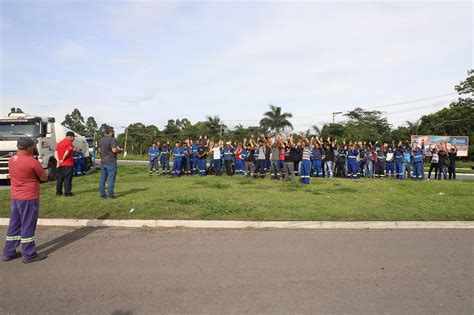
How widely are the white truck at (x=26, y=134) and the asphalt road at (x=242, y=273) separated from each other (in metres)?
9.06

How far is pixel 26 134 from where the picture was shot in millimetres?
14125

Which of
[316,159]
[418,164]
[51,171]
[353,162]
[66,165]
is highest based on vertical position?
[66,165]

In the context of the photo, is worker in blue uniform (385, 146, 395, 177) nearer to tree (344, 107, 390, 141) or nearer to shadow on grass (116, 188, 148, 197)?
shadow on grass (116, 188, 148, 197)

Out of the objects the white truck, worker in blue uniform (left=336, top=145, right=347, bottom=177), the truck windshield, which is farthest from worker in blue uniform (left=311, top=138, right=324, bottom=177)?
the truck windshield

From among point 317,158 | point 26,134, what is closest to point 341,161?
point 317,158

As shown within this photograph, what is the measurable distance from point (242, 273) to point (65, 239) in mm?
3731

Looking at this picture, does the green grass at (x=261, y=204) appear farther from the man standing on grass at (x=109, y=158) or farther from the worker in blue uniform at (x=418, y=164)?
the worker in blue uniform at (x=418, y=164)

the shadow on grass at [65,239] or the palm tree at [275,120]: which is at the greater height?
the palm tree at [275,120]

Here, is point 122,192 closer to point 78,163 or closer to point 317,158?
point 317,158

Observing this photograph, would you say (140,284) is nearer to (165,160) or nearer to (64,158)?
(64,158)

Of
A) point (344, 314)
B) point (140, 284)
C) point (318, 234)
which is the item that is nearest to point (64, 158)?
point (140, 284)

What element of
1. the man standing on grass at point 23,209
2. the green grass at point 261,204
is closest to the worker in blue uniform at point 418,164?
the green grass at point 261,204

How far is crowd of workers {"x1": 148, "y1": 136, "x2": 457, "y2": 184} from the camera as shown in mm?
15859

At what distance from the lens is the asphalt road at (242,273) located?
12.3 feet
